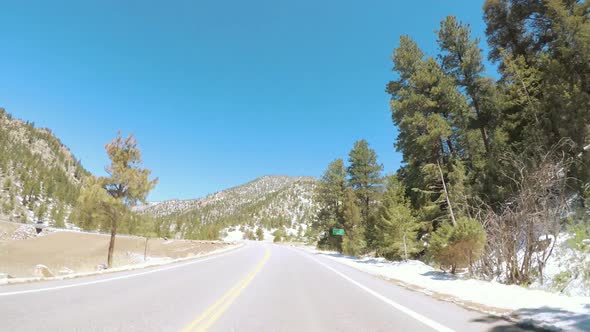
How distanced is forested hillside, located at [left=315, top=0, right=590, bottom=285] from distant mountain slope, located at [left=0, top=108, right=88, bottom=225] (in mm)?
111790

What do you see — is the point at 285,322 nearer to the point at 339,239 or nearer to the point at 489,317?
the point at 489,317

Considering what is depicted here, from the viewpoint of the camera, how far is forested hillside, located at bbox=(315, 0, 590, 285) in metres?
8.95

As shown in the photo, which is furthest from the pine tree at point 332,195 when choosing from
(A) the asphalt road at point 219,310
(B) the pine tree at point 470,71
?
(A) the asphalt road at point 219,310

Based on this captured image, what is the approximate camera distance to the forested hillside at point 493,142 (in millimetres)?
8945

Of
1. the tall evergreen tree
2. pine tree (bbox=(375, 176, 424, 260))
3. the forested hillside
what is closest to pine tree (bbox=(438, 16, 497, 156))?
the forested hillside

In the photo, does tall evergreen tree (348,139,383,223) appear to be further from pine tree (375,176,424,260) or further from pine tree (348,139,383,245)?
pine tree (375,176,424,260)

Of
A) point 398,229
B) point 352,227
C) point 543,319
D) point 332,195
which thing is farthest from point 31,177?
point 543,319

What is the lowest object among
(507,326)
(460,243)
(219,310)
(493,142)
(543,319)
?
(219,310)

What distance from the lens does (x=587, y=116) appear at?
1538 cm

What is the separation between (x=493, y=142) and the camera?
70.2ft

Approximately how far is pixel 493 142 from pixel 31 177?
177947 millimetres

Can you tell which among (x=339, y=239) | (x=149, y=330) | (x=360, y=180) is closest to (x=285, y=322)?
(x=149, y=330)

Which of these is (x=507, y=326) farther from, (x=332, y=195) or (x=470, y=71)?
(x=332, y=195)

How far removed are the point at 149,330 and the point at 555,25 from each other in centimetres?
2568
